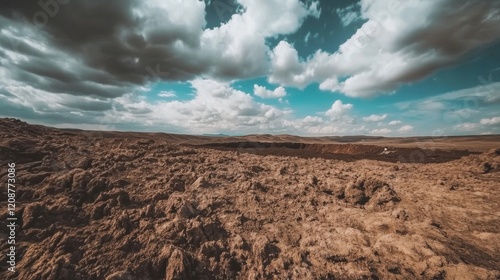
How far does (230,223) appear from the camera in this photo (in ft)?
20.8

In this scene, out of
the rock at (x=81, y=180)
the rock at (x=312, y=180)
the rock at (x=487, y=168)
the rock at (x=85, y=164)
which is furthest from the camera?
the rock at (x=487, y=168)

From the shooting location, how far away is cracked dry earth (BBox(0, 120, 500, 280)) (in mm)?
4891

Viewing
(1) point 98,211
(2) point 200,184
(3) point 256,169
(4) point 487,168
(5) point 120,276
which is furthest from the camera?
(4) point 487,168

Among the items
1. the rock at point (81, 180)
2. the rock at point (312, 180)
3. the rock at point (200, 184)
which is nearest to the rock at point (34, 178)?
the rock at point (81, 180)

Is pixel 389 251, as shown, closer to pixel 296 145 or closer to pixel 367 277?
pixel 367 277

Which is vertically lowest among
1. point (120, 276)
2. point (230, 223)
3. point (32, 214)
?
point (120, 276)

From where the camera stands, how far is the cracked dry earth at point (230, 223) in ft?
16.0

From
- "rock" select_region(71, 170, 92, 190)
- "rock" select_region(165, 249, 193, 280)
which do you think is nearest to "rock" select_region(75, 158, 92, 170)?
"rock" select_region(71, 170, 92, 190)

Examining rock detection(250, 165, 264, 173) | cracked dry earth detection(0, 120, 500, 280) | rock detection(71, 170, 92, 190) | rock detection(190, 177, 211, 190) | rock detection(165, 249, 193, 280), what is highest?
rock detection(71, 170, 92, 190)

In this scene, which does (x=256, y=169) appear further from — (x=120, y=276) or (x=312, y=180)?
(x=120, y=276)

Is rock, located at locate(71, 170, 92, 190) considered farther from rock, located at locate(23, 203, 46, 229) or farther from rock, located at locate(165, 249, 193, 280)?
rock, located at locate(165, 249, 193, 280)

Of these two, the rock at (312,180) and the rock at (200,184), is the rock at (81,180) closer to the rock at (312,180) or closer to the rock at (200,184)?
the rock at (200,184)

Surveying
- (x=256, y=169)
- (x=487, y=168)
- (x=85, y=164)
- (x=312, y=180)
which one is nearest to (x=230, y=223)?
(x=312, y=180)

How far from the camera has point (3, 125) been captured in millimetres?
11305
